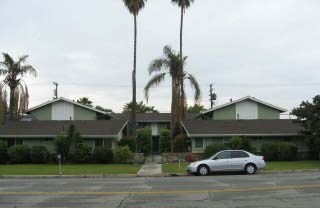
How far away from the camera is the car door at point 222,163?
29623 mm

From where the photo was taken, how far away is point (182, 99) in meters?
49.4

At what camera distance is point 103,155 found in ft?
140

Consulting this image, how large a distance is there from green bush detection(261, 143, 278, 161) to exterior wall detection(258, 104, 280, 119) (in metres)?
14.6

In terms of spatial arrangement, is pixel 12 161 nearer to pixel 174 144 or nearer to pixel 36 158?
pixel 36 158

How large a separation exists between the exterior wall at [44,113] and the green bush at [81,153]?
Result: 1740cm

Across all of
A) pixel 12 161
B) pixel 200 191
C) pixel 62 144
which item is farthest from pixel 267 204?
pixel 12 161

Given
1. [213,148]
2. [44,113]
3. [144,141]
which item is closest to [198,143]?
[213,148]

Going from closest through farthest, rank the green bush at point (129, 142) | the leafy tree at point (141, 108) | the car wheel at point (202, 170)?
the car wheel at point (202, 170) < the green bush at point (129, 142) < the leafy tree at point (141, 108)

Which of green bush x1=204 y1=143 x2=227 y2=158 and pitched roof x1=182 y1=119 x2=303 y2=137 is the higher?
pitched roof x1=182 y1=119 x2=303 y2=137

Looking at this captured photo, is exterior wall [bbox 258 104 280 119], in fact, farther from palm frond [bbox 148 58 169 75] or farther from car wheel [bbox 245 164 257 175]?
car wheel [bbox 245 164 257 175]

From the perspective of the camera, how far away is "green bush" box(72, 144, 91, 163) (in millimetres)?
42500

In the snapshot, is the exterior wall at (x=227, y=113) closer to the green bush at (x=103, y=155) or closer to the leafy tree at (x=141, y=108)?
the green bush at (x=103, y=155)

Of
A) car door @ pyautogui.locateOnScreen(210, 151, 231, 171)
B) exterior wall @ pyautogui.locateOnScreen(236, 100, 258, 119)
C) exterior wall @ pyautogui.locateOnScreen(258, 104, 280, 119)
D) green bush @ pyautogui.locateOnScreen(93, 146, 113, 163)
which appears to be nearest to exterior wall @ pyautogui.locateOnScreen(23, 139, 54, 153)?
green bush @ pyautogui.locateOnScreen(93, 146, 113, 163)

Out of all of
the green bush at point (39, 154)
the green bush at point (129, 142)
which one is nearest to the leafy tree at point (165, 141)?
the green bush at point (129, 142)
